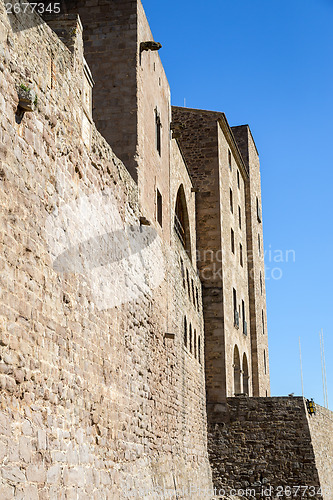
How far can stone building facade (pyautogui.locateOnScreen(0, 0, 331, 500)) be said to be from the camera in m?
6.92

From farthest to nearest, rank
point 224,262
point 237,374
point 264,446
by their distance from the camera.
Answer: point 237,374, point 224,262, point 264,446

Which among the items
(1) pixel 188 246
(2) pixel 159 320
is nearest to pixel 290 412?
(1) pixel 188 246

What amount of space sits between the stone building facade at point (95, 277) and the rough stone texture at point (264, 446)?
15 centimetres

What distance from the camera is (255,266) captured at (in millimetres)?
31281

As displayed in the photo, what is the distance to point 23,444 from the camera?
665cm

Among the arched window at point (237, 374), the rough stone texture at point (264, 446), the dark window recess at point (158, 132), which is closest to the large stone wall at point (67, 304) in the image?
the dark window recess at point (158, 132)

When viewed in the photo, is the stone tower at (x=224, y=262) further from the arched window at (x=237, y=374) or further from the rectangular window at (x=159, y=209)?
the rectangular window at (x=159, y=209)

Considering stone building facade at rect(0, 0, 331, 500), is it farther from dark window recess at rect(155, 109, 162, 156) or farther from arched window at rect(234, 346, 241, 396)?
arched window at rect(234, 346, 241, 396)

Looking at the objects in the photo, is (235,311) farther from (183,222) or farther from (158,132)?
(158,132)

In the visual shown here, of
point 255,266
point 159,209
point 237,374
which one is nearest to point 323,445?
point 237,374

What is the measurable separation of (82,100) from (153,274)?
499cm

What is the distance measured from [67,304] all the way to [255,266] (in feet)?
77.3

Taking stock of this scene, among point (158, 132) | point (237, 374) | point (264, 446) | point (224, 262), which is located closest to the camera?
point (158, 132)

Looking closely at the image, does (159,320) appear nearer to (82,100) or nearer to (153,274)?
(153,274)
